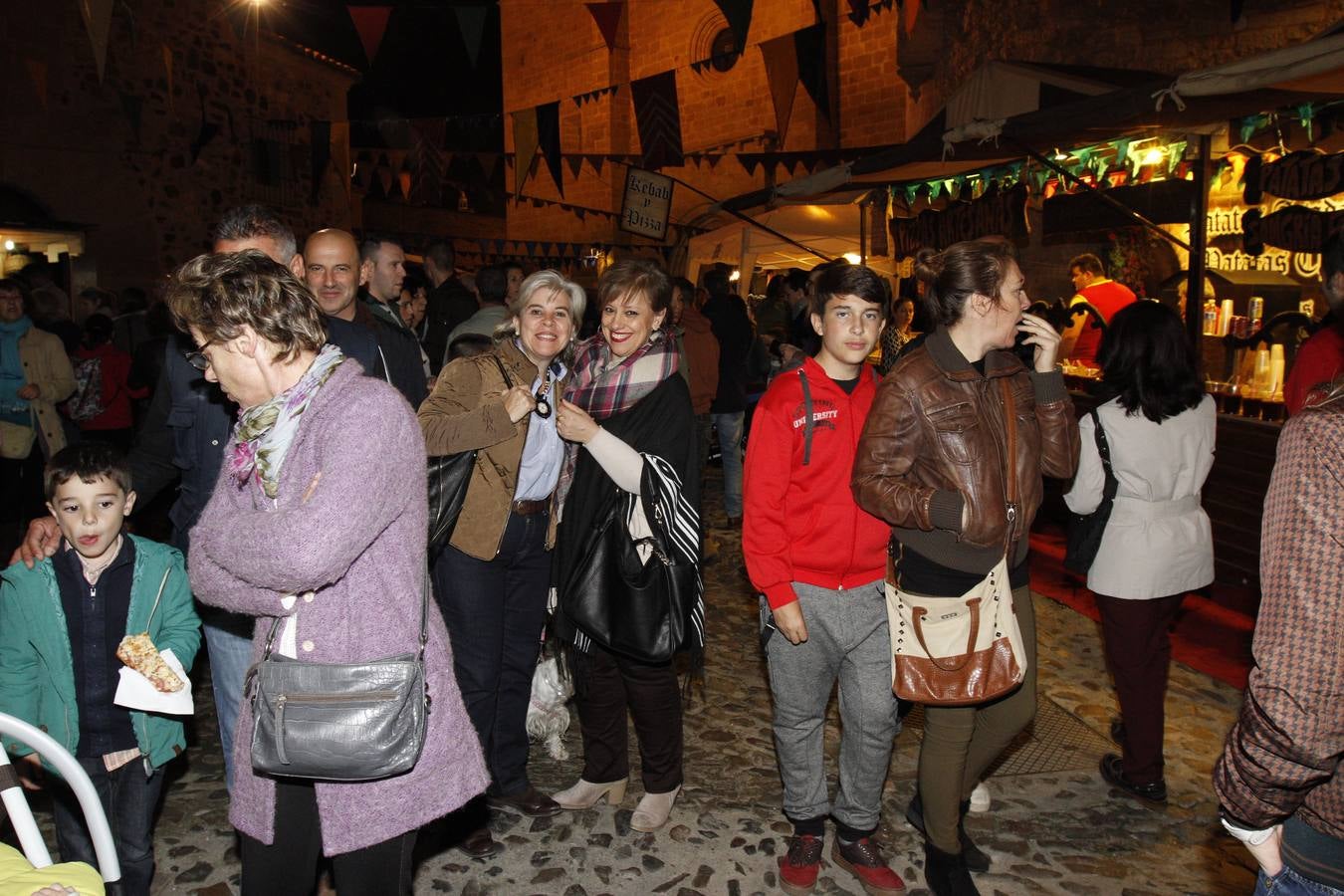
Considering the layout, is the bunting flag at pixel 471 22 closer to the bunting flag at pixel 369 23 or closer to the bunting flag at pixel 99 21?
the bunting flag at pixel 369 23

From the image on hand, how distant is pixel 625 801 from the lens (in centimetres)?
395

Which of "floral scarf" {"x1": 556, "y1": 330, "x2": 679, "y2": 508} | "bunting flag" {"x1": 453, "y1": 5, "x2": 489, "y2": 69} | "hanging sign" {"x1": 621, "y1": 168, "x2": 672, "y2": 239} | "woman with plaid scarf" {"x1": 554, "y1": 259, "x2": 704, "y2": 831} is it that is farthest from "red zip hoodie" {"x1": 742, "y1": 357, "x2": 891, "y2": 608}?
"hanging sign" {"x1": 621, "y1": 168, "x2": 672, "y2": 239}

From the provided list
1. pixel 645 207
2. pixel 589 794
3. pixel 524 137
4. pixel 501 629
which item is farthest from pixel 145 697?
pixel 645 207

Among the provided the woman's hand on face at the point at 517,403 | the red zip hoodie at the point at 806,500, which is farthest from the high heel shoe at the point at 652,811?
the woman's hand on face at the point at 517,403

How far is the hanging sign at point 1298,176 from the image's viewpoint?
5.62 metres

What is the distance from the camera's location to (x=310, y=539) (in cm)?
191

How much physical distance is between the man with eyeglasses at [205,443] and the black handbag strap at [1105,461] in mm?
3060

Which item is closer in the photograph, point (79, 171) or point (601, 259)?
point (79, 171)

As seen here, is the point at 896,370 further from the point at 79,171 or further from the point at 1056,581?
the point at 79,171

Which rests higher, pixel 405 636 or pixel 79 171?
pixel 79 171

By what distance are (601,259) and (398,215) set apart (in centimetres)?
962

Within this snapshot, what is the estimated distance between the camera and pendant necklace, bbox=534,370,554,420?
3443mm

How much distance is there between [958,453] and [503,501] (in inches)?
60.9

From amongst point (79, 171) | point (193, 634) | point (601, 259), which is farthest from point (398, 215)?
point (193, 634)
